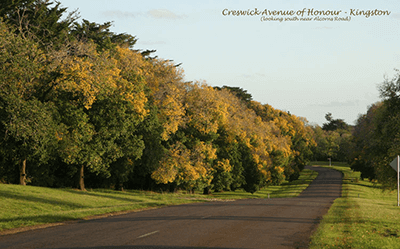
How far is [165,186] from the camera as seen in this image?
49.0 meters

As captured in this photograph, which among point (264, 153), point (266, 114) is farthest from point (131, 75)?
point (266, 114)

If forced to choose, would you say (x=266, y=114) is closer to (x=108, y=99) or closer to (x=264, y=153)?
(x=264, y=153)

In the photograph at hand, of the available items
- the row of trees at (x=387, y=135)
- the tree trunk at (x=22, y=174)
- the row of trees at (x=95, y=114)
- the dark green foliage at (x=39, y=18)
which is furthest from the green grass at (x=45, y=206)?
the row of trees at (x=387, y=135)

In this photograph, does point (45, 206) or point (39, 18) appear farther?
point (39, 18)

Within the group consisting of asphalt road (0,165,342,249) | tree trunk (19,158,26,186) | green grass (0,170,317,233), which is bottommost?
green grass (0,170,317,233)

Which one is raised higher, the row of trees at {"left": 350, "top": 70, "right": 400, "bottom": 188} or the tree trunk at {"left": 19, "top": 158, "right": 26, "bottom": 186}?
the row of trees at {"left": 350, "top": 70, "right": 400, "bottom": 188}

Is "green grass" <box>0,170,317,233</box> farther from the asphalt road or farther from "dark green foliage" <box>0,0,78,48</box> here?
"dark green foliage" <box>0,0,78,48</box>

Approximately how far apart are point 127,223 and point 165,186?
32.2m

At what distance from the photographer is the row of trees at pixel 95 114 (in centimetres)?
2892

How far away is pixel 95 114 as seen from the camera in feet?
115

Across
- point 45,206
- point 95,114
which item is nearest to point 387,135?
point 95,114

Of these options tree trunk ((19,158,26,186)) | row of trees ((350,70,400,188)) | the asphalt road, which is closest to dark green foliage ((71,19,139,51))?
tree trunk ((19,158,26,186))

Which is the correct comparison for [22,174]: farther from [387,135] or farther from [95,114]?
[387,135]

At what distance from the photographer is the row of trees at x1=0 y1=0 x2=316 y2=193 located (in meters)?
28.9
